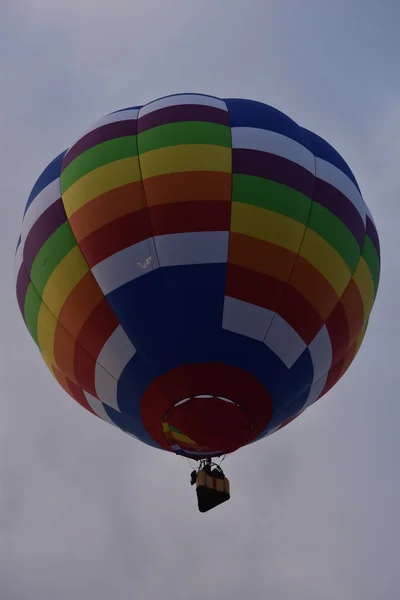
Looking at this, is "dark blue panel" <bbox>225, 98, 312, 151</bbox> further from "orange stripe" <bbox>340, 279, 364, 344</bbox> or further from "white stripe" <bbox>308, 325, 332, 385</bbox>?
"white stripe" <bbox>308, 325, 332, 385</bbox>

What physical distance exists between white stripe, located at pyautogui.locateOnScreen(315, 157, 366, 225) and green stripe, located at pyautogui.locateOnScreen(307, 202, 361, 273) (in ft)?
1.49

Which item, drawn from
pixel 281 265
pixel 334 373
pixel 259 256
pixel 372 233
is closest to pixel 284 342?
pixel 281 265

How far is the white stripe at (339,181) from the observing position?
1039 cm

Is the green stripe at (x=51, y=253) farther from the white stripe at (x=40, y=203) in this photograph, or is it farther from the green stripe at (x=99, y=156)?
the green stripe at (x=99, y=156)

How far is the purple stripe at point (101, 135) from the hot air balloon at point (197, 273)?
21 mm

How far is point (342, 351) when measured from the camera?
10586 mm

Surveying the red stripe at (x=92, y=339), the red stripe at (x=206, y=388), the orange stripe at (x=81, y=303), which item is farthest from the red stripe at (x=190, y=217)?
the red stripe at (x=206, y=388)

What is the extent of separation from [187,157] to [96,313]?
6.32 feet

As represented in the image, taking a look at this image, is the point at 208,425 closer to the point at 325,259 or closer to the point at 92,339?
the point at 92,339

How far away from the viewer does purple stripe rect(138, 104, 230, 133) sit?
10234 millimetres

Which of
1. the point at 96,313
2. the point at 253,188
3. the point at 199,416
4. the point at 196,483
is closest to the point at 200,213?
the point at 253,188

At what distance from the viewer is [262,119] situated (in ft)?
34.6

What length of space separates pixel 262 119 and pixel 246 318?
255 cm

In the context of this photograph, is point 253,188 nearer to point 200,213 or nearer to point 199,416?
point 200,213
